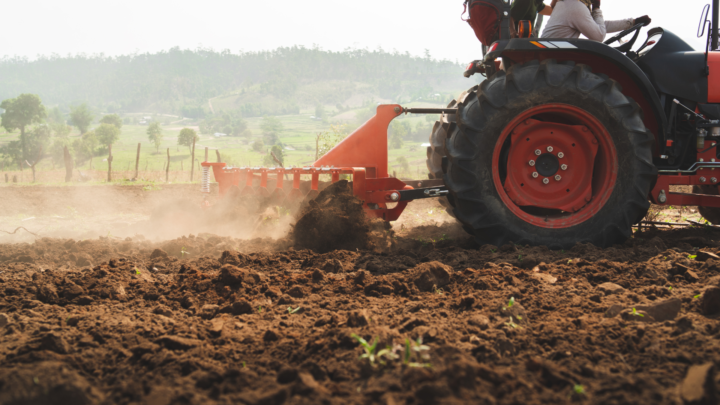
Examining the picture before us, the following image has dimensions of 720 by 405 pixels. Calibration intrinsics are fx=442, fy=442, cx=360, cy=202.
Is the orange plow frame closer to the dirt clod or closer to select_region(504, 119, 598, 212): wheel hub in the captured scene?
the dirt clod

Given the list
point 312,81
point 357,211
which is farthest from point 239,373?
point 312,81

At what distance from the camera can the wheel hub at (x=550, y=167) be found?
4055mm

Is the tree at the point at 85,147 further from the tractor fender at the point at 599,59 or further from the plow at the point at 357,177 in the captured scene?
the tractor fender at the point at 599,59

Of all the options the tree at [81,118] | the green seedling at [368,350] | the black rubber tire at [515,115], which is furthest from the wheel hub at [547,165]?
the tree at [81,118]

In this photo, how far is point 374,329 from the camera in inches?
78.6

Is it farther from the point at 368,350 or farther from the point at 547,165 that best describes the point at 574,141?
the point at 368,350

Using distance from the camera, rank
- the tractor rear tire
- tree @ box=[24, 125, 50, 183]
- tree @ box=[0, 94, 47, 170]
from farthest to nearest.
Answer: tree @ box=[0, 94, 47, 170] < tree @ box=[24, 125, 50, 183] < the tractor rear tire

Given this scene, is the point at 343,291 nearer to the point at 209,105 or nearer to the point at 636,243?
the point at 636,243

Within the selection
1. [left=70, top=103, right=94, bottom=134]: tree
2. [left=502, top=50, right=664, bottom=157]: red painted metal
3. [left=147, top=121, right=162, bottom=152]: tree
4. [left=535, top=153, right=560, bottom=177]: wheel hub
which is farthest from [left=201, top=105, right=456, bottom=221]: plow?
[left=70, top=103, right=94, bottom=134]: tree

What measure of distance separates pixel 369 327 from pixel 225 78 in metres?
191

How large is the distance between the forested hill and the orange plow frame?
151 m

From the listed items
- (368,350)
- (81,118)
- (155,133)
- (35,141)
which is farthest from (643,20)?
(81,118)

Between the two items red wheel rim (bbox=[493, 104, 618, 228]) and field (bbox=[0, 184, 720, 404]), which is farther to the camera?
red wheel rim (bbox=[493, 104, 618, 228])

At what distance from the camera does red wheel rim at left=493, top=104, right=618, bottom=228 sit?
13.0 ft
